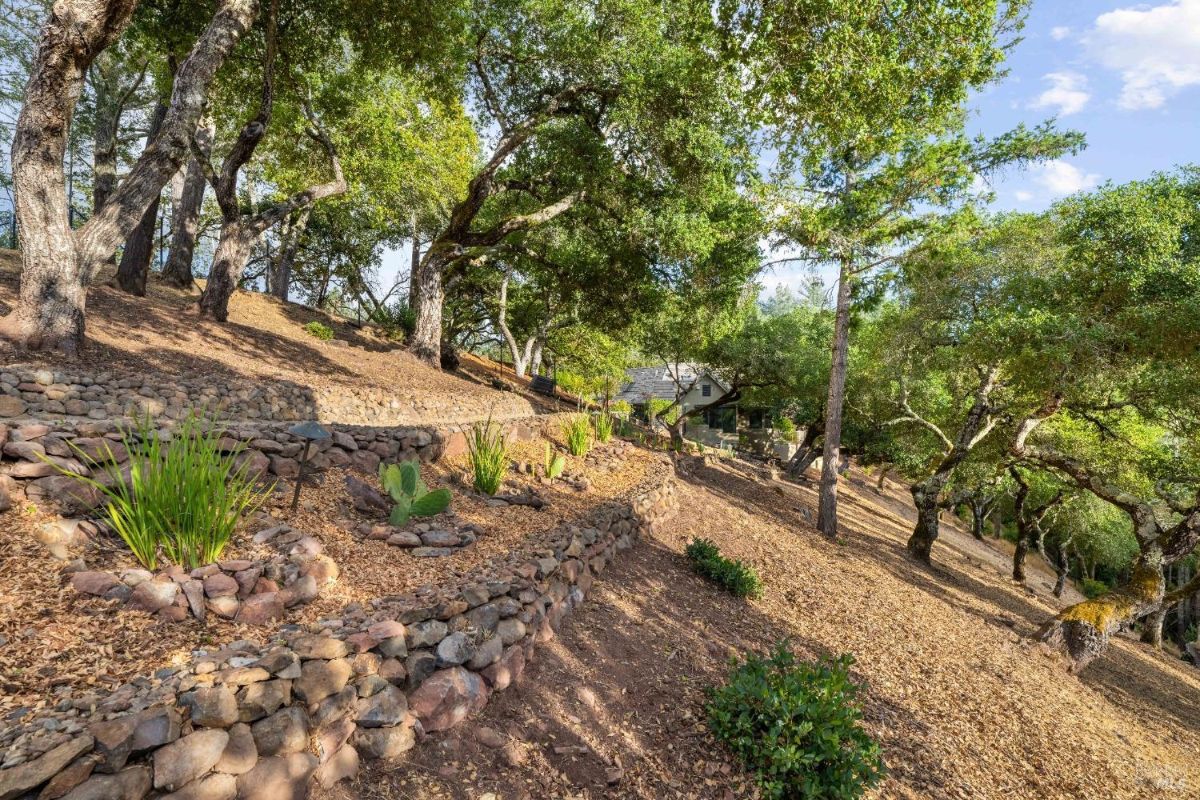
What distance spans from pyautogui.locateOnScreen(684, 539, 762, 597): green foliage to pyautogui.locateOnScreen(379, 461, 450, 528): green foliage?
3.20 metres

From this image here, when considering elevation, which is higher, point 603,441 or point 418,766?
point 603,441

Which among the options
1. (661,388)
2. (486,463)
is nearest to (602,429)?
(486,463)

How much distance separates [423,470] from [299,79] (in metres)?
10.0

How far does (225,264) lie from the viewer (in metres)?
10.1

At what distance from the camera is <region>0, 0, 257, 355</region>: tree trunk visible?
18.5 feet

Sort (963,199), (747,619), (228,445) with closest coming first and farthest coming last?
(228,445) → (747,619) → (963,199)

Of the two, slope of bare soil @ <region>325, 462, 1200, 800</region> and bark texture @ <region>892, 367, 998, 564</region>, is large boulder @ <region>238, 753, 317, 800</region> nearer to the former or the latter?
slope of bare soil @ <region>325, 462, 1200, 800</region>

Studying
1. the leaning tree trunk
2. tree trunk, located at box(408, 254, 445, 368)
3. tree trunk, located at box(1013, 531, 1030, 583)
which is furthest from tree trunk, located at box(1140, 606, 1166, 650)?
tree trunk, located at box(408, 254, 445, 368)

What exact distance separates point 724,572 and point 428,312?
372 inches

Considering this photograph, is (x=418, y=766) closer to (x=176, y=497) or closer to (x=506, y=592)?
(x=506, y=592)

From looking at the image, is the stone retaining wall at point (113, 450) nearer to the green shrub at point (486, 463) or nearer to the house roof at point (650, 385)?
the green shrub at point (486, 463)

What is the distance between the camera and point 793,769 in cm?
293

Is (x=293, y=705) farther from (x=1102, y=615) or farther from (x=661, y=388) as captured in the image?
(x=661, y=388)

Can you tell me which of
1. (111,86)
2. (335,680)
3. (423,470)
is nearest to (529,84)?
(423,470)
